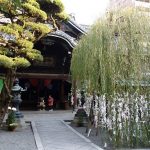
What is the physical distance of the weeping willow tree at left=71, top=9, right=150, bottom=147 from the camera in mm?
10312

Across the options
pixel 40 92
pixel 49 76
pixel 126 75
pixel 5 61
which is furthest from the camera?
pixel 40 92

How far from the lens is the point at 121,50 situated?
1043 cm

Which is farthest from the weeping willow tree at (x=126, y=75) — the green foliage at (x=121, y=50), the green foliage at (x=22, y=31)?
the green foliage at (x=22, y=31)

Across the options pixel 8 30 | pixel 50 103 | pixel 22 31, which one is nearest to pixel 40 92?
pixel 50 103

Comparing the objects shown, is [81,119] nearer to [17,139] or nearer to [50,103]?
[17,139]

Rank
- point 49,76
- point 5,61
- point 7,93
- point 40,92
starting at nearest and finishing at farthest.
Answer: point 5,61, point 7,93, point 49,76, point 40,92

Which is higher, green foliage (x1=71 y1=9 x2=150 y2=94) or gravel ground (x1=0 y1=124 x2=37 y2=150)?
green foliage (x1=71 y1=9 x2=150 y2=94)

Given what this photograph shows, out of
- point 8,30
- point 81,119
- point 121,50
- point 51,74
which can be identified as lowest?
point 81,119

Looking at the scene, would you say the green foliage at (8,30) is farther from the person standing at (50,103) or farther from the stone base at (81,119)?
the person standing at (50,103)

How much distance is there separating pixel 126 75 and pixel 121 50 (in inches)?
32.3

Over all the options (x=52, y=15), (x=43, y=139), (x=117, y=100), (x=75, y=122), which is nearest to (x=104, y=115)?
(x=117, y=100)

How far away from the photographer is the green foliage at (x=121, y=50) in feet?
33.8

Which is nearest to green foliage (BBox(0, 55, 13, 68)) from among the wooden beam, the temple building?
the temple building

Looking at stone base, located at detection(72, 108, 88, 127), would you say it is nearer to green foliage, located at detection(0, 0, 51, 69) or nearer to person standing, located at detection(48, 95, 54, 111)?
green foliage, located at detection(0, 0, 51, 69)
